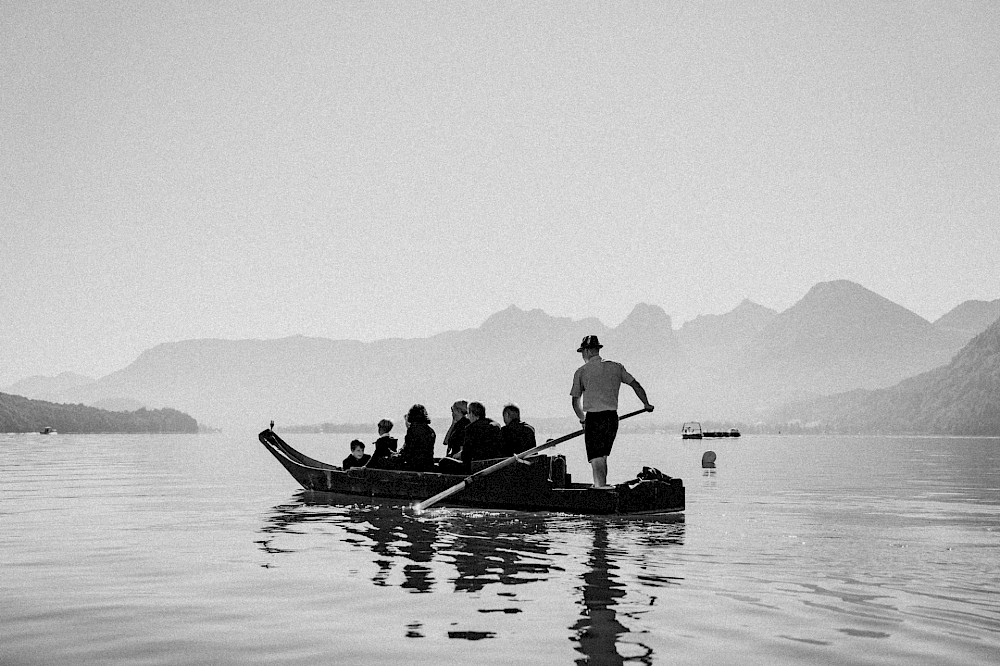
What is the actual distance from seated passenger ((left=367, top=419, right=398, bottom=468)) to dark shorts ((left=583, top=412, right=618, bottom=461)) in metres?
7.05

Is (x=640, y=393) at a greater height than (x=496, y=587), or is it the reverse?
(x=640, y=393)

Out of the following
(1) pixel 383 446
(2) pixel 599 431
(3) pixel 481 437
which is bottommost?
(1) pixel 383 446

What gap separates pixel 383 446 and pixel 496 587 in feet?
42.8

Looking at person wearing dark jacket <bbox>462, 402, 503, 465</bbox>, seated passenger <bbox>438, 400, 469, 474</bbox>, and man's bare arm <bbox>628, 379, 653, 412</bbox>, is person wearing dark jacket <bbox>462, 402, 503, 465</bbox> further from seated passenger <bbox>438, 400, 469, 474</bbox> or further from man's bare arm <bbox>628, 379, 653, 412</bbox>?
man's bare arm <bbox>628, 379, 653, 412</bbox>

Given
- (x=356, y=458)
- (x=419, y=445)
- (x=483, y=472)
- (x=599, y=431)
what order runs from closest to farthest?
1. (x=599, y=431)
2. (x=483, y=472)
3. (x=419, y=445)
4. (x=356, y=458)

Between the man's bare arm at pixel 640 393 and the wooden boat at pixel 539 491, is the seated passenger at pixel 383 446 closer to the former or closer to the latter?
the wooden boat at pixel 539 491

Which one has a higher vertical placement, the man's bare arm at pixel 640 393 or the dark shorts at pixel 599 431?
the man's bare arm at pixel 640 393

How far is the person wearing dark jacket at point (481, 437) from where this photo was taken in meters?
20.1

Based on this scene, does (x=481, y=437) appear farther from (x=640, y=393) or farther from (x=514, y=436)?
(x=640, y=393)

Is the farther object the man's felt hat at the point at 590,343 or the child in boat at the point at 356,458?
the child in boat at the point at 356,458

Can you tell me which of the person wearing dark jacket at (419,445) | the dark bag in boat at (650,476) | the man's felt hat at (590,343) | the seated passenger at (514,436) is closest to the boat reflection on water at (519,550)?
the dark bag in boat at (650,476)

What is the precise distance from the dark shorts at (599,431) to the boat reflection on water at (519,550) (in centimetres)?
138

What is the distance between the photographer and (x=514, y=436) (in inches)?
786

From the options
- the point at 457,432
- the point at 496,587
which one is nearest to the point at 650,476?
the point at 457,432
